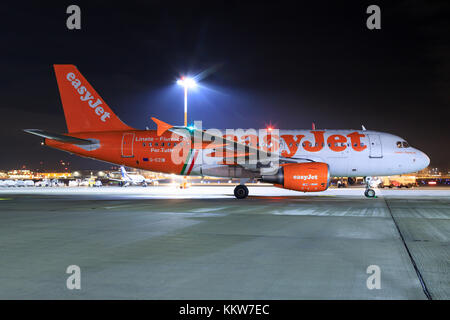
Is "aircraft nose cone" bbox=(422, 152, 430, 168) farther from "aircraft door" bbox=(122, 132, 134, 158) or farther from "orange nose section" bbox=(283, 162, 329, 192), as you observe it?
"aircraft door" bbox=(122, 132, 134, 158)

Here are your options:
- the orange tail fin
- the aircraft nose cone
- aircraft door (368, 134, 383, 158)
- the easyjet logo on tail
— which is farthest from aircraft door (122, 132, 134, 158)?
the aircraft nose cone

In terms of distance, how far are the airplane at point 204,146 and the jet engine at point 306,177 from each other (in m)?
1.86

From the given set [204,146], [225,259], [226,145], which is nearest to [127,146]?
[204,146]

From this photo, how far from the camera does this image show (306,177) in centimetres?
1984

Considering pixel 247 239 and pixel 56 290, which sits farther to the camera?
pixel 247 239

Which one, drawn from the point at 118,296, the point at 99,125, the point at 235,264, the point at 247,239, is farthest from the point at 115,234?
the point at 99,125

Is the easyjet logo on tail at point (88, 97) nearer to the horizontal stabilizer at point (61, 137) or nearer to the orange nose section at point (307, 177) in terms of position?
the horizontal stabilizer at point (61, 137)

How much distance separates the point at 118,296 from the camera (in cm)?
438

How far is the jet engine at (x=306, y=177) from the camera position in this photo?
1975 centimetres

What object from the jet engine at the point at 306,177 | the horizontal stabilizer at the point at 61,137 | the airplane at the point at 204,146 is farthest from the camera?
the airplane at the point at 204,146

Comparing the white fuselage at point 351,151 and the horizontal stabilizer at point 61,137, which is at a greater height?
the horizontal stabilizer at point 61,137

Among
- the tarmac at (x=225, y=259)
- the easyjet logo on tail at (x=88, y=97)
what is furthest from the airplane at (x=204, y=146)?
the tarmac at (x=225, y=259)

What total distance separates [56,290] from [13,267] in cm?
170
